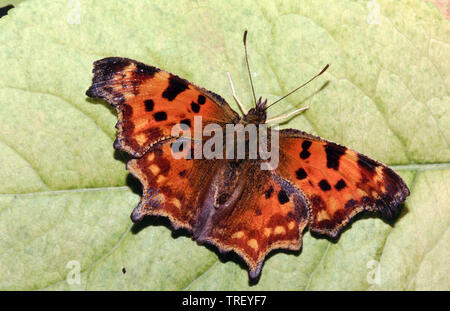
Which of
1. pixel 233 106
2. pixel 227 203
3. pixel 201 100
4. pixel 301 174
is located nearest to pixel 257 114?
pixel 233 106

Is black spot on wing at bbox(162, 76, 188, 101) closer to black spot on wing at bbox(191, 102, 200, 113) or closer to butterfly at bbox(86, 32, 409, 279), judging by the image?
butterfly at bbox(86, 32, 409, 279)

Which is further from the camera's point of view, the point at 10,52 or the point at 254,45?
the point at 254,45

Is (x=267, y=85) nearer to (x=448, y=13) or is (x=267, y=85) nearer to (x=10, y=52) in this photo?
(x=448, y=13)

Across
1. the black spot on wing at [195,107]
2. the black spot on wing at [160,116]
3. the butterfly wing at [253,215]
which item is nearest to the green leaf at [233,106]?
the butterfly wing at [253,215]

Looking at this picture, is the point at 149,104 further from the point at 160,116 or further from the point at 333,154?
the point at 333,154

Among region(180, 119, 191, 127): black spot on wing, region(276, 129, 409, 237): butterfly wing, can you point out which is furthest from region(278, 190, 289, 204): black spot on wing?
region(180, 119, 191, 127): black spot on wing

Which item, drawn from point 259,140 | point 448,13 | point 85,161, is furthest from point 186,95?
point 448,13

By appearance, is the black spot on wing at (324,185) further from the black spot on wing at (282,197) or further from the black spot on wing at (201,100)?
the black spot on wing at (201,100)
